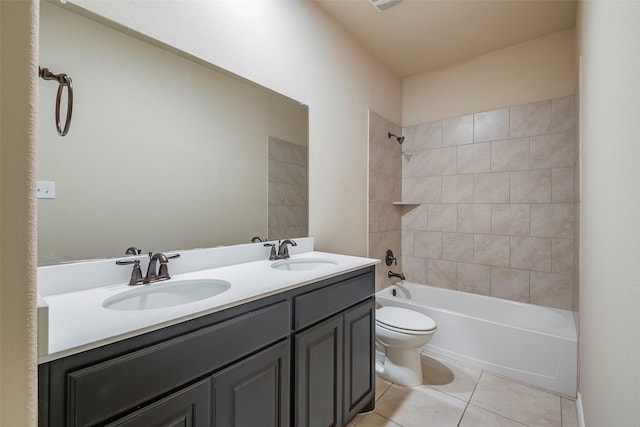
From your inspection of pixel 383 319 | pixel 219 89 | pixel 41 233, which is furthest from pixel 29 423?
pixel 383 319

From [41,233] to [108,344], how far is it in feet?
1.90

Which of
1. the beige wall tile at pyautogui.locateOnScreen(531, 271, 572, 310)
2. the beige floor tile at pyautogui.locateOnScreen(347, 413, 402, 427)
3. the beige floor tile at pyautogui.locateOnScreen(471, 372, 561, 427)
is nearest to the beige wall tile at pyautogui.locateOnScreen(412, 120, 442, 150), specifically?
the beige wall tile at pyautogui.locateOnScreen(531, 271, 572, 310)

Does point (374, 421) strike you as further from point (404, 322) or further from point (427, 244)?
point (427, 244)

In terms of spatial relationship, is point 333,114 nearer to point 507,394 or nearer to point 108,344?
point 108,344

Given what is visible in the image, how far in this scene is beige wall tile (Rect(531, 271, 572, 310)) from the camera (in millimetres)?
2324

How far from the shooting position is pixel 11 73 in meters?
0.48

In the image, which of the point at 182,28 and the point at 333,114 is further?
the point at 333,114

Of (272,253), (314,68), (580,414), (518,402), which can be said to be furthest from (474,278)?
(314,68)

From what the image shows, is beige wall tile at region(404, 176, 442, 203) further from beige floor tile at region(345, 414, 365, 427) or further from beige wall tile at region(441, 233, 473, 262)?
beige floor tile at region(345, 414, 365, 427)

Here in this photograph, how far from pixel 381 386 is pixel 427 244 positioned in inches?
59.9

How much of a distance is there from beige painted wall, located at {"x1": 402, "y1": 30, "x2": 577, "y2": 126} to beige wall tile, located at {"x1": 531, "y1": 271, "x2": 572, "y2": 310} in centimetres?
151

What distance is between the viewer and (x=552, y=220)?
2.38m

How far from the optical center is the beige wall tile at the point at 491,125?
2.59 m

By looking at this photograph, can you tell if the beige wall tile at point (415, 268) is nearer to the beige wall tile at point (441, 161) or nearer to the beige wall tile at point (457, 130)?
the beige wall tile at point (441, 161)
